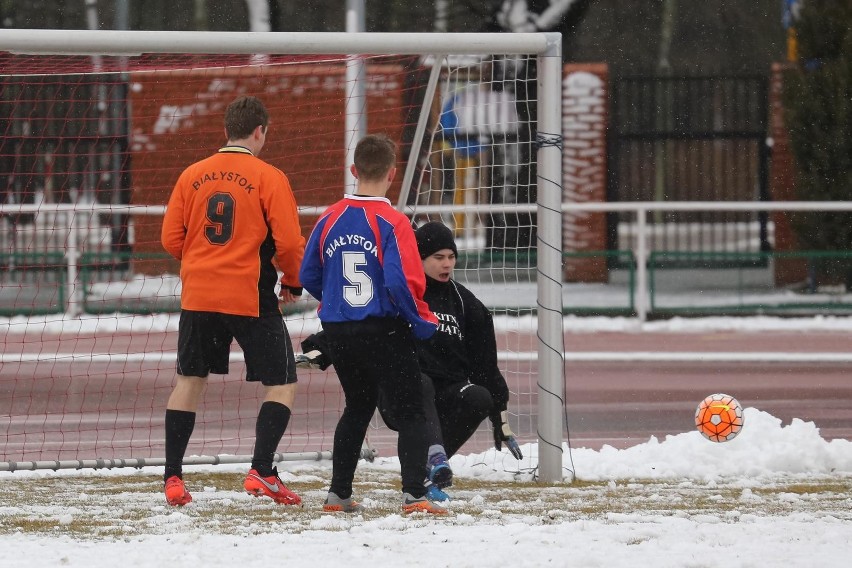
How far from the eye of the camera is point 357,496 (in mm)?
6539

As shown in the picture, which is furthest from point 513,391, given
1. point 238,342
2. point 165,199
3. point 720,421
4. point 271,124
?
point 165,199

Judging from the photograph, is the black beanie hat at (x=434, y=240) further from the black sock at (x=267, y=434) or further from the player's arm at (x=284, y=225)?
the black sock at (x=267, y=434)

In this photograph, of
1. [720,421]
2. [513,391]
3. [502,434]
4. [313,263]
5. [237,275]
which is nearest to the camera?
[313,263]

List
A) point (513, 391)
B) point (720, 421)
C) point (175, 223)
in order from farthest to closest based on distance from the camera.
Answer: point (513, 391) < point (720, 421) < point (175, 223)

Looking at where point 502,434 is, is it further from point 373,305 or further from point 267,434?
point 373,305

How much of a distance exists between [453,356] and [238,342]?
1254 mm

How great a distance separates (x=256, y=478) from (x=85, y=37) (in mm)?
2165

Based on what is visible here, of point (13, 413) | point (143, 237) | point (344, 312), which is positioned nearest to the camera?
point (344, 312)

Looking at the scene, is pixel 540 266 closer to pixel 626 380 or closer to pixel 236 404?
pixel 236 404

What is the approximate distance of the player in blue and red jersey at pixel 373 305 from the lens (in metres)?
5.77

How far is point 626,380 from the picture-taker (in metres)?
12.4

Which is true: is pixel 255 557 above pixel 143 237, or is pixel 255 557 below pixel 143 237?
below

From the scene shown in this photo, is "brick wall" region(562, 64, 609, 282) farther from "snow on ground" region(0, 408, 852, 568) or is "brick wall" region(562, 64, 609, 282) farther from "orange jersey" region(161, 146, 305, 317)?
"orange jersey" region(161, 146, 305, 317)

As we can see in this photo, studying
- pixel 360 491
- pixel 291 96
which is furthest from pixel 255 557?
pixel 291 96
